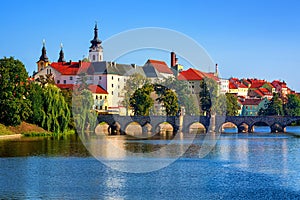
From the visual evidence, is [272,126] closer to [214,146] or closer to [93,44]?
[214,146]

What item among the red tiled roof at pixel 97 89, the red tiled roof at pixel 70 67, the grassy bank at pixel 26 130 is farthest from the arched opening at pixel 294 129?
the red tiled roof at pixel 70 67

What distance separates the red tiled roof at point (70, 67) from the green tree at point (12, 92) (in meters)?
44.9

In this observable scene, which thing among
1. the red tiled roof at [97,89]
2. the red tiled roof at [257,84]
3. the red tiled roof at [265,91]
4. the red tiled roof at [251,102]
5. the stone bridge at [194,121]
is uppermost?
the red tiled roof at [257,84]

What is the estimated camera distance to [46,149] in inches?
1764

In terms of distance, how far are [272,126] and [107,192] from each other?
48720 millimetres

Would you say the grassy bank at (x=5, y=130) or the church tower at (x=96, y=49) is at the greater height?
the church tower at (x=96, y=49)

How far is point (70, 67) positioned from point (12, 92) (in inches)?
1934

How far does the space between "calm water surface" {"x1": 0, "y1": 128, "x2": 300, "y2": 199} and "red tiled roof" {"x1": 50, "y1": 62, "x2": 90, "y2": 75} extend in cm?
6019

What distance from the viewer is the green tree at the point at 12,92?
5644cm

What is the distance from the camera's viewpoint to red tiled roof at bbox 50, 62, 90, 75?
4109 inches

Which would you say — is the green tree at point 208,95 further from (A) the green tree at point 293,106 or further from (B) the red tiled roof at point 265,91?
(B) the red tiled roof at point 265,91

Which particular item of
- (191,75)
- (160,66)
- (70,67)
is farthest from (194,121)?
(160,66)

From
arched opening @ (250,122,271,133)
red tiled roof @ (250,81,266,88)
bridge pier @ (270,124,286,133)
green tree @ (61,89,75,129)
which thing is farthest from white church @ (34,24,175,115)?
red tiled roof @ (250,81,266,88)

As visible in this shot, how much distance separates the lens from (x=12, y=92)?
5744cm
